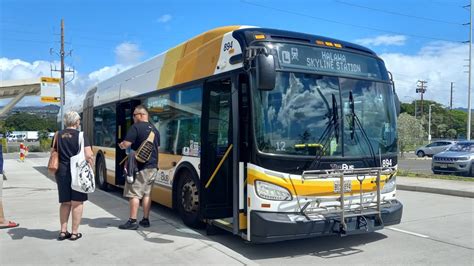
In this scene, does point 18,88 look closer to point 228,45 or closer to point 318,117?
point 228,45

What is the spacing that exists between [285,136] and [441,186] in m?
9.09

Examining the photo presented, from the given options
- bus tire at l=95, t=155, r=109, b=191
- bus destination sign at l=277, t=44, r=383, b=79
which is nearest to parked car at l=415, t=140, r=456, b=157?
bus tire at l=95, t=155, r=109, b=191

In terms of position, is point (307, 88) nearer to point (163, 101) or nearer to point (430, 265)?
point (430, 265)

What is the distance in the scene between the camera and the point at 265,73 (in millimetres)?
5363

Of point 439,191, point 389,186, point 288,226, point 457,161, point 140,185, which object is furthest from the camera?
point 457,161

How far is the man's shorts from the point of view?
701cm

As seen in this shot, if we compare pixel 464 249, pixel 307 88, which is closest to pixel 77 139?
pixel 307 88

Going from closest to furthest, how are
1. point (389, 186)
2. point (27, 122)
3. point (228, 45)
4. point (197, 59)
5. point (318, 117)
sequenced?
point (318, 117), point (228, 45), point (389, 186), point (197, 59), point (27, 122)

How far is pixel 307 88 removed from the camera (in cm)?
598

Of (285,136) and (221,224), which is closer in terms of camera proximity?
(285,136)

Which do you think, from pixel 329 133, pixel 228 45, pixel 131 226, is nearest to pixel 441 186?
pixel 329 133

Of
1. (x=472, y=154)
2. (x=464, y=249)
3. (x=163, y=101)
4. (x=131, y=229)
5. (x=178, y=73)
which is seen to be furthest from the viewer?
(x=472, y=154)

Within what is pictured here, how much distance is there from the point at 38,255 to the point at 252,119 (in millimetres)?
3172

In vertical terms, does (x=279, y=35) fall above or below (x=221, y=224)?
above
